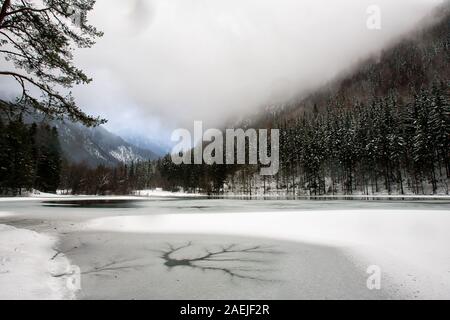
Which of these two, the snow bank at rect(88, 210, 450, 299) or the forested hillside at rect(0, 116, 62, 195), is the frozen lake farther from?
the forested hillside at rect(0, 116, 62, 195)

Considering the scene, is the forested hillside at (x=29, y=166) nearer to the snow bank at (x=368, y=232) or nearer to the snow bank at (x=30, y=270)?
the snow bank at (x=368, y=232)

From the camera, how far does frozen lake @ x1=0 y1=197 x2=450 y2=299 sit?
7.03 m

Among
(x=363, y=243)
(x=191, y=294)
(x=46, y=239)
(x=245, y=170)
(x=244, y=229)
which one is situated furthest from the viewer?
(x=245, y=170)

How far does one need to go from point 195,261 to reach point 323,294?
4.52 m

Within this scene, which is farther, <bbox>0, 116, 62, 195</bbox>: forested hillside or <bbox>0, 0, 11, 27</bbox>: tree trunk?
<bbox>0, 116, 62, 195</bbox>: forested hillside

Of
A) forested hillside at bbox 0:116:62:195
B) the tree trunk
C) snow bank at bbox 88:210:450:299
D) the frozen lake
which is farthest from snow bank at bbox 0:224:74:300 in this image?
forested hillside at bbox 0:116:62:195

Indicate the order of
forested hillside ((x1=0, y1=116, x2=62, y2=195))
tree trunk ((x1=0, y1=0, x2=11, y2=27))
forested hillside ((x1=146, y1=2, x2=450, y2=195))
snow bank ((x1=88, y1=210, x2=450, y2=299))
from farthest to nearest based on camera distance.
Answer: forested hillside ((x1=0, y1=116, x2=62, y2=195)), forested hillside ((x1=146, y1=2, x2=450, y2=195)), tree trunk ((x1=0, y1=0, x2=11, y2=27)), snow bank ((x1=88, y1=210, x2=450, y2=299))

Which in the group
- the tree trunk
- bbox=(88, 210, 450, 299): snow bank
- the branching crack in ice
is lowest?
the branching crack in ice

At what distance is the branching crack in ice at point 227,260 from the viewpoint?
8.75 meters

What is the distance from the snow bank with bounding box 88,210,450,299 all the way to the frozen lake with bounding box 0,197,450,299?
0.04 m

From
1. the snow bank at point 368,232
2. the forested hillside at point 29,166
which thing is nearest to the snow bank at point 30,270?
the snow bank at point 368,232
